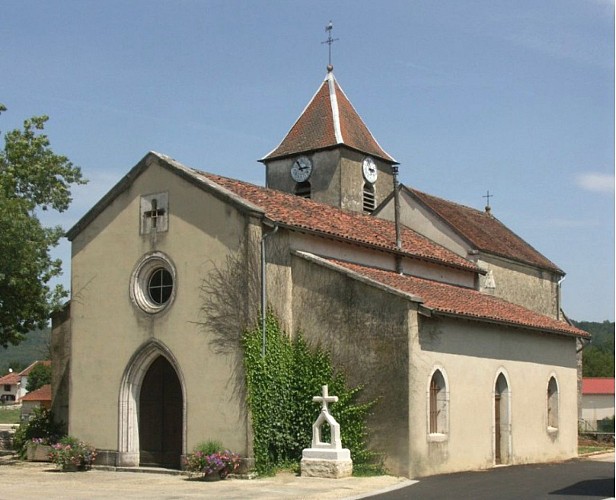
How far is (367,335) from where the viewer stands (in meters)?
22.6

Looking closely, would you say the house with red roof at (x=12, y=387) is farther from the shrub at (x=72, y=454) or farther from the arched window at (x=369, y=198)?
the shrub at (x=72, y=454)

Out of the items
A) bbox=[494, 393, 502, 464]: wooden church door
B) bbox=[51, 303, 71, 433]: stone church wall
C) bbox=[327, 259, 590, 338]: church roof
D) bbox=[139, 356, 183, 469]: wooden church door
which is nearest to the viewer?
bbox=[327, 259, 590, 338]: church roof

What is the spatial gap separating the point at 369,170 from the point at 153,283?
1443 centimetres

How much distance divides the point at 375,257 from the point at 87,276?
8.13 meters

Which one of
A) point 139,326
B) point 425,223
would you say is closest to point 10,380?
point 425,223

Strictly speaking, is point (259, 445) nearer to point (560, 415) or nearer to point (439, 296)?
point (439, 296)

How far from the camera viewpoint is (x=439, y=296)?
2588 centimetres

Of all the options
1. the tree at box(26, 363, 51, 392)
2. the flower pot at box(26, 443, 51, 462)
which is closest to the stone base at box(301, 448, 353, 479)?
the flower pot at box(26, 443, 51, 462)

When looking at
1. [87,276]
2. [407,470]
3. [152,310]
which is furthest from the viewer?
[87,276]

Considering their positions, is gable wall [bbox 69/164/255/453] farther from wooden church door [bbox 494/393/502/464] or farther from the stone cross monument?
wooden church door [bbox 494/393/502/464]

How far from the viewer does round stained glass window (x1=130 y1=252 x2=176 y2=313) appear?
81.0 feet

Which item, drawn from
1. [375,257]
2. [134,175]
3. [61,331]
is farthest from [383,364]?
[61,331]

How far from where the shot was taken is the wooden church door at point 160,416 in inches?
971

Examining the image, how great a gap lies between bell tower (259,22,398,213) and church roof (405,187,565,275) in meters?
2.66
